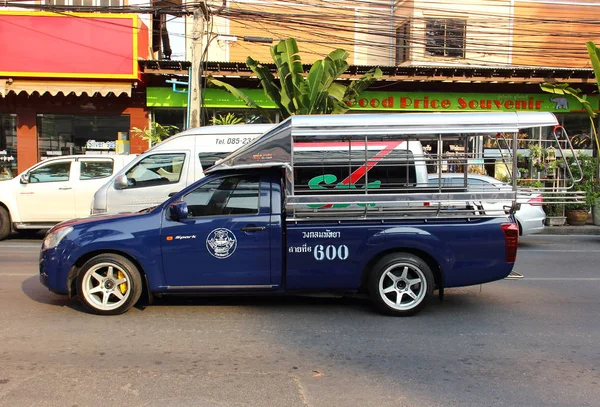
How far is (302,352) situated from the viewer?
15.9 ft

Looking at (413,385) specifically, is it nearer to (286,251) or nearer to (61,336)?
(286,251)

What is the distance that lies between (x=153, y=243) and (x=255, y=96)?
12.2 m

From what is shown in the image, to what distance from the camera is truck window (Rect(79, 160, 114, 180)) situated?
1172 cm

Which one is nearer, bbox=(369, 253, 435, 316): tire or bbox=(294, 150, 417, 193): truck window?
bbox=(369, 253, 435, 316): tire

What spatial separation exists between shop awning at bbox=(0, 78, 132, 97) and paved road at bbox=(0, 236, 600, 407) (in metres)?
10.1

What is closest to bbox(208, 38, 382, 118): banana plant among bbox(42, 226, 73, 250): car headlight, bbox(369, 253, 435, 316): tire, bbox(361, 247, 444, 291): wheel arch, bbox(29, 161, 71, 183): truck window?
bbox(29, 161, 71, 183): truck window

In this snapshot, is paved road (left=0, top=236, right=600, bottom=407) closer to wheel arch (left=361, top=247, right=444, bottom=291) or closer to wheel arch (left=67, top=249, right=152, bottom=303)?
wheel arch (left=67, top=249, right=152, bottom=303)

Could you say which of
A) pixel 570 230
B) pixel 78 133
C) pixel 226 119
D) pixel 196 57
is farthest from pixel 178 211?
pixel 78 133

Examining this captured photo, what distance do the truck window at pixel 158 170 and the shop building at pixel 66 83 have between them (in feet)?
23.7

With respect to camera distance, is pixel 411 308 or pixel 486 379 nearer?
pixel 486 379

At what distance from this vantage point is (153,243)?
5.73 m

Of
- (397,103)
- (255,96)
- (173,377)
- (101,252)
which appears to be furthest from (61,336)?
(397,103)

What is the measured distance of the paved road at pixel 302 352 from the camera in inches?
156

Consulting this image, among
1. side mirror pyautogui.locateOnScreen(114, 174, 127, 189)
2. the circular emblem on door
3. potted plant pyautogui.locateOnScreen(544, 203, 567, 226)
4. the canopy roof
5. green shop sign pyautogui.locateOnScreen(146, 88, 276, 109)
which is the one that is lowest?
potted plant pyautogui.locateOnScreen(544, 203, 567, 226)
